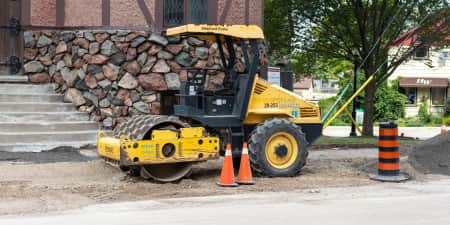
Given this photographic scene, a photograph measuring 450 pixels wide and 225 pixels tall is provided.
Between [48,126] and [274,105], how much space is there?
19.0 feet

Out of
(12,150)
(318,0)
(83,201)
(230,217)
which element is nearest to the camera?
(230,217)

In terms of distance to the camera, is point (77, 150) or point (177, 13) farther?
point (177, 13)

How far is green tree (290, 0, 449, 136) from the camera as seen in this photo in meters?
21.4

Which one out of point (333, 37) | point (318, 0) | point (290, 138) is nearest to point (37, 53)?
point (290, 138)

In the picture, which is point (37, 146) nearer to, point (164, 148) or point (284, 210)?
point (164, 148)

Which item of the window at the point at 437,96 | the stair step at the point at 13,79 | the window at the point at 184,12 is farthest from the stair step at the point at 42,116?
the window at the point at 437,96

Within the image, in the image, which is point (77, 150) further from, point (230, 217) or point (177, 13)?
point (230, 217)

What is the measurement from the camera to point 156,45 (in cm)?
1552

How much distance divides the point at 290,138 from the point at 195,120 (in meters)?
1.70

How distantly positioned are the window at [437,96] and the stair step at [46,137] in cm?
3700

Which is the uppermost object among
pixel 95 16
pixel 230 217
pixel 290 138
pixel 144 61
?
pixel 95 16

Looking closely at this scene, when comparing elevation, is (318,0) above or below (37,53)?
above

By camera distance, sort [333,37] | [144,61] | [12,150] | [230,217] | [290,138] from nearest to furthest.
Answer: [230,217], [290,138], [12,150], [144,61], [333,37]

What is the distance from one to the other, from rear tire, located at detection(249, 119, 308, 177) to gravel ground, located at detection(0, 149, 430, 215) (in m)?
0.21
